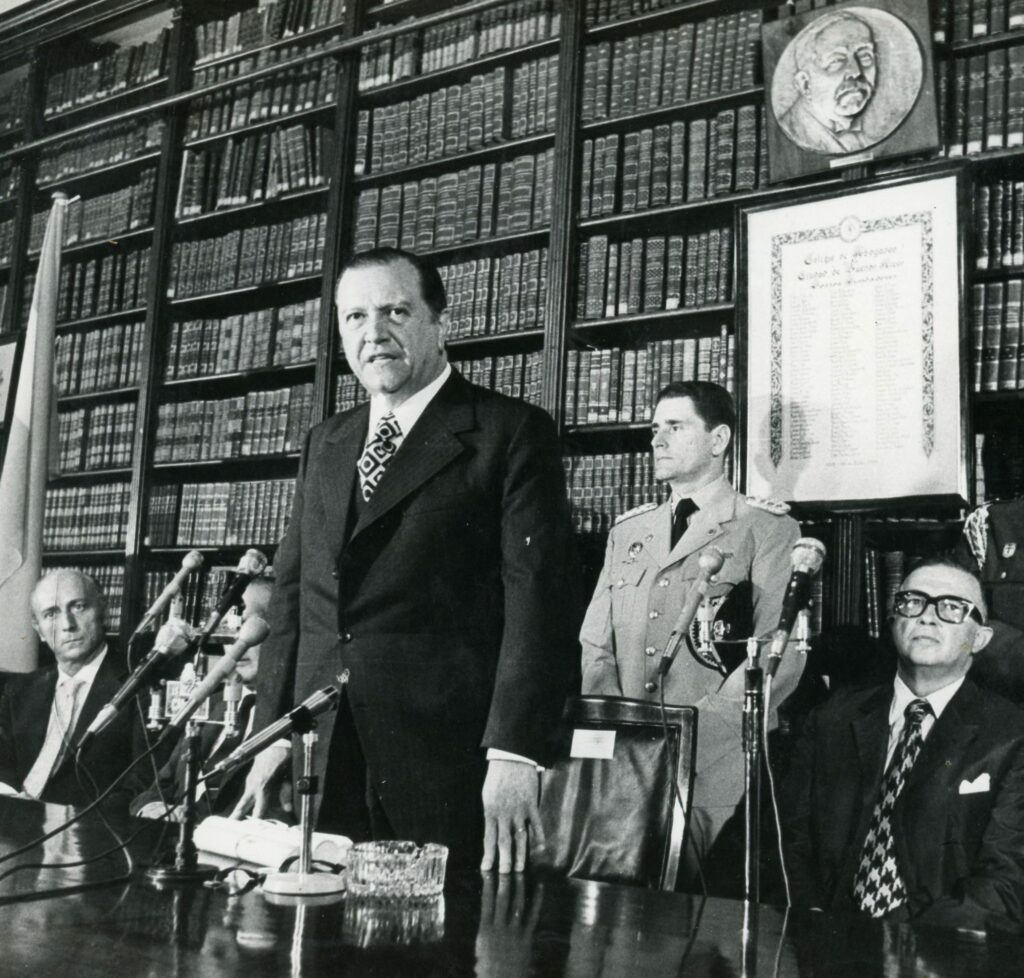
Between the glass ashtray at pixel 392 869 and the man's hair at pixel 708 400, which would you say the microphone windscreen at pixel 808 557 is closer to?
the glass ashtray at pixel 392 869

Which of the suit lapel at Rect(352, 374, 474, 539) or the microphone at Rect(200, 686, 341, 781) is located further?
the suit lapel at Rect(352, 374, 474, 539)

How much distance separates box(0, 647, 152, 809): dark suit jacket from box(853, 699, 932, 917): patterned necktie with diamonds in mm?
1787

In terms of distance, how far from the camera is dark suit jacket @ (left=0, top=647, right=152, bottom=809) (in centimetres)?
342

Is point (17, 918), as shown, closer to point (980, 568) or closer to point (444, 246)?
point (980, 568)

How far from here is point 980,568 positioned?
3010 millimetres

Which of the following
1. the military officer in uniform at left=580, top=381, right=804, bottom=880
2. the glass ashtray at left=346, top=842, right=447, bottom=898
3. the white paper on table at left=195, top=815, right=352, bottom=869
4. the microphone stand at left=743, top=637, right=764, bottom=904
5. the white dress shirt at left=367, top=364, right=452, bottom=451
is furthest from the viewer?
the military officer in uniform at left=580, top=381, right=804, bottom=880

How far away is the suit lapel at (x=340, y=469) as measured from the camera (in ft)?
7.21

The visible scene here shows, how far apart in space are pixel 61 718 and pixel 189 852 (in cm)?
241

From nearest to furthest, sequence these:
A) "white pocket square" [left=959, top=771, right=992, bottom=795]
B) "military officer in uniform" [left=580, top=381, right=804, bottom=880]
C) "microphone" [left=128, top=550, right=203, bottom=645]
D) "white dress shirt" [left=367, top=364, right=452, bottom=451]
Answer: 1. "microphone" [left=128, top=550, right=203, bottom=645]
2. "white dress shirt" [left=367, top=364, right=452, bottom=451]
3. "white pocket square" [left=959, top=771, right=992, bottom=795]
4. "military officer in uniform" [left=580, top=381, right=804, bottom=880]

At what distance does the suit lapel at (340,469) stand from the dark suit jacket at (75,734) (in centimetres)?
136

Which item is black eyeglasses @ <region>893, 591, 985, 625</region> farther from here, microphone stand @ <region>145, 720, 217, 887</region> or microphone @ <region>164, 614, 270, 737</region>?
microphone stand @ <region>145, 720, 217, 887</region>

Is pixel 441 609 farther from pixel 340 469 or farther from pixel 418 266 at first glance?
pixel 418 266

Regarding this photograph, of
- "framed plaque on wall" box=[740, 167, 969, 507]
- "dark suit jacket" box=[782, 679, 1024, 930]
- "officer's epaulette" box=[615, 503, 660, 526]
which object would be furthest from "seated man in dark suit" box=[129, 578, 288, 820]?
"framed plaque on wall" box=[740, 167, 969, 507]

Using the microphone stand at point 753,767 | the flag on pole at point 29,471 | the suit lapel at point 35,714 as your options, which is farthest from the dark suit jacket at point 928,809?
the flag on pole at point 29,471
